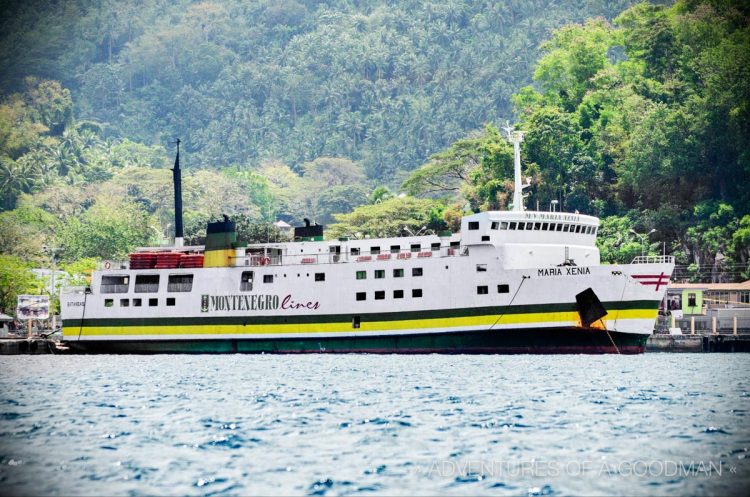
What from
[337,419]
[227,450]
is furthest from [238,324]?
[227,450]

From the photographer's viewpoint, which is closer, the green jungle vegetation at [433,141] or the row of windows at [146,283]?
the row of windows at [146,283]

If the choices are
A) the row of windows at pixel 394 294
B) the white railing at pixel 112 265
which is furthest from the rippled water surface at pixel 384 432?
the white railing at pixel 112 265

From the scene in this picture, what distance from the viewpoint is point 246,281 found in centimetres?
5684

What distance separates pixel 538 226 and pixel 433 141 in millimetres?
124045

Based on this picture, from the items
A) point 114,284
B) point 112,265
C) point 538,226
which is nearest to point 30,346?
point 114,284

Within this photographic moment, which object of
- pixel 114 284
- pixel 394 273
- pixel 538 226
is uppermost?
pixel 538 226

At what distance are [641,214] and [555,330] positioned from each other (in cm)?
3877

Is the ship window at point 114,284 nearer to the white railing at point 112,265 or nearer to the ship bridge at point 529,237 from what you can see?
the white railing at point 112,265

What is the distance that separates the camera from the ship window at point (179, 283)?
5791cm

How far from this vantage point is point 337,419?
92.6 ft

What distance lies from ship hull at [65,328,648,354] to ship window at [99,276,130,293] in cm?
246

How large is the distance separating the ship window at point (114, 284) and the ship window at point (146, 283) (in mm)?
613

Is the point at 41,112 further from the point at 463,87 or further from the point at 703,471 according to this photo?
the point at 703,471

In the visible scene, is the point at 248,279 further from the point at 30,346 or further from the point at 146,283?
the point at 30,346
